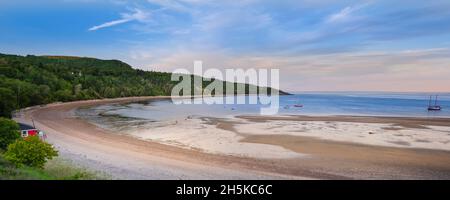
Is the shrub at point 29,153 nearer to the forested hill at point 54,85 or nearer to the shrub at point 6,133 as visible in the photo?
the shrub at point 6,133

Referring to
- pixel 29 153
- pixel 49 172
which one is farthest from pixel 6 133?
pixel 49 172

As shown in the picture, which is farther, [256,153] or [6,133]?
[256,153]

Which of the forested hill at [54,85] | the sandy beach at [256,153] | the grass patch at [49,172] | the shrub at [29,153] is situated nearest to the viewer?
the grass patch at [49,172]

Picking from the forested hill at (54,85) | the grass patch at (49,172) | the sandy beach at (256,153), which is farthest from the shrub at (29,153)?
the forested hill at (54,85)

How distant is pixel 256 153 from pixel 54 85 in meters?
88.7

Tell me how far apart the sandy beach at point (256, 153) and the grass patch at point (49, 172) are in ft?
3.49

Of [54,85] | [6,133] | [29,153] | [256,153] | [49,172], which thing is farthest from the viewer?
[54,85]

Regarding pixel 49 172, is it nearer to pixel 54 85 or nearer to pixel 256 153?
pixel 256 153

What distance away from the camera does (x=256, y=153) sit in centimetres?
2381

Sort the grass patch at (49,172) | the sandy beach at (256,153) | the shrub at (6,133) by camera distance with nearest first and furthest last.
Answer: the grass patch at (49,172) < the sandy beach at (256,153) < the shrub at (6,133)

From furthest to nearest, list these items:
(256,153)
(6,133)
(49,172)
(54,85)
Result: (54,85), (256,153), (6,133), (49,172)

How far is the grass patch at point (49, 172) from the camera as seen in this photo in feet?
37.5
